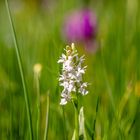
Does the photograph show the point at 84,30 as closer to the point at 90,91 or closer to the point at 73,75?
the point at 90,91

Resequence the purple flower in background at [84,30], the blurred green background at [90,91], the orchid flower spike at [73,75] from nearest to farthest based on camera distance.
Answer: the orchid flower spike at [73,75] → the blurred green background at [90,91] → the purple flower in background at [84,30]

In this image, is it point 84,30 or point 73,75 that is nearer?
point 73,75

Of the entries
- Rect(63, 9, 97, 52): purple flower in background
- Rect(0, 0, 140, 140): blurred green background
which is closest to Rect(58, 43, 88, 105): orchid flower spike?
Rect(0, 0, 140, 140): blurred green background

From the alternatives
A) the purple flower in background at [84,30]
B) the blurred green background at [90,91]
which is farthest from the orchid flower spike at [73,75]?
the purple flower in background at [84,30]

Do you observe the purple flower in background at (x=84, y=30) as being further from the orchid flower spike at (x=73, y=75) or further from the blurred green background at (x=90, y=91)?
the orchid flower spike at (x=73, y=75)

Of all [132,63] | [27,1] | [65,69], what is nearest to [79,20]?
[132,63]

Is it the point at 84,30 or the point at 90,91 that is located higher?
the point at 84,30

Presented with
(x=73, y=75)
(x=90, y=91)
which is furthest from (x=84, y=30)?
(x=73, y=75)

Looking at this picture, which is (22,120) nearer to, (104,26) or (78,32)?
(78,32)
